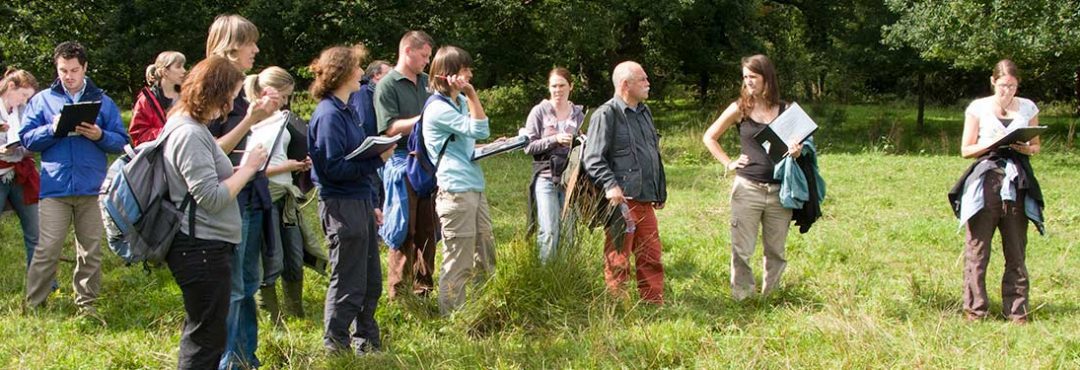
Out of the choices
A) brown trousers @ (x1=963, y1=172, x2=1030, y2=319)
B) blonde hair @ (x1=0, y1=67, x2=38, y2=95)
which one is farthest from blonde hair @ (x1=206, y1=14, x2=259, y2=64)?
brown trousers @ (x1=963, y1=172, x2=1030, y2=319)

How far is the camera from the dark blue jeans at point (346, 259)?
4.64m

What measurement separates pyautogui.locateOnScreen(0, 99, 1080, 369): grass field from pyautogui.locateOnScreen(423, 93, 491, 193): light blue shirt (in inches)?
22.0


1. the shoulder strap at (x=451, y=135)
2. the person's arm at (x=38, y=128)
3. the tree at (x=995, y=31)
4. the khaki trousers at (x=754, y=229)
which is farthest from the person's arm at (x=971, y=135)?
the tree at (x=995, y=31)

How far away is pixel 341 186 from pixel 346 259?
378mm

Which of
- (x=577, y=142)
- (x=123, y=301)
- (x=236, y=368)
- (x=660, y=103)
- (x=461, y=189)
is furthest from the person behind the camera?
(x=660, y=103)

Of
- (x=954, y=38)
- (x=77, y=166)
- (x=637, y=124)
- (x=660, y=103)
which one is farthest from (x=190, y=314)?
(x=660, y=103)

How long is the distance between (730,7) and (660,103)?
20.3 ft

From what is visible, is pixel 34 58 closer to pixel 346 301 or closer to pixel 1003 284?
pixel 346 301

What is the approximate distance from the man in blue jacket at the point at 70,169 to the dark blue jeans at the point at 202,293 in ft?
7.47

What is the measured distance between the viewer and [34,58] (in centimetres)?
1947

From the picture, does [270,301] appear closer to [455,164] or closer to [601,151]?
[455,164]

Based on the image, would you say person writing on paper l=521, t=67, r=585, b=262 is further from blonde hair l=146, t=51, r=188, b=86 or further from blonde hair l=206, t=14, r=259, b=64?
blonde hair l=146, t=51, r=188, b=86

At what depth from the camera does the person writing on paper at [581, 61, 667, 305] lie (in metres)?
5.73

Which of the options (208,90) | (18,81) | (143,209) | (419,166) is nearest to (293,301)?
(419,166)
